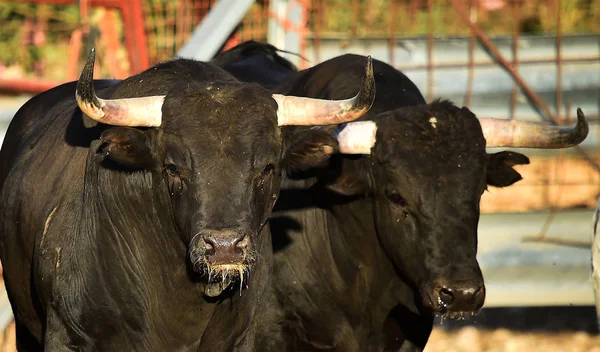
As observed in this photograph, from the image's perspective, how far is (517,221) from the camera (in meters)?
8.45

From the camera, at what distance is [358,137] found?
6.45m

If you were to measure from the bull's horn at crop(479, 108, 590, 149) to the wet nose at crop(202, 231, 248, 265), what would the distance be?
2.14 m

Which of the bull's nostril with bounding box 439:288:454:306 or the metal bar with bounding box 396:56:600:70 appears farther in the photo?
the metal bar with bounding box 396:56:600:70

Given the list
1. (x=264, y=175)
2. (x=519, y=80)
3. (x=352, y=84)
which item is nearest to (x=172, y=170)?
(x=264, y=175)

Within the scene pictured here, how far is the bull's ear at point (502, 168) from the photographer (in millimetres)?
6527

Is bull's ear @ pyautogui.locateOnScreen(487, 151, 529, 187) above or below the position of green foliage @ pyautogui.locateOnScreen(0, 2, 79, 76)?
above

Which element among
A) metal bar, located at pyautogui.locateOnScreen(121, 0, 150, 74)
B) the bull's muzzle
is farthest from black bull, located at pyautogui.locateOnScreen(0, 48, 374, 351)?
metal bar, located at pyautogui.locateOnScreen(121, 0, 150, 74)

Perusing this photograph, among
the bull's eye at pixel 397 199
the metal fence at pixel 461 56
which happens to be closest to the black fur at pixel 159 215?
the bull's eye at pixel 397 199

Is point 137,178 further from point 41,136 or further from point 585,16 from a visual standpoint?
point 585,16

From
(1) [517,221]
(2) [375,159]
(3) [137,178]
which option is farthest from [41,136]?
(1) [517,221]

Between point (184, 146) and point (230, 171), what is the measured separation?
0.23 meters

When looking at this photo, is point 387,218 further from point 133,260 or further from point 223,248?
point 223,248

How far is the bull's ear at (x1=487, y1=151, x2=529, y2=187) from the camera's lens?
6527mm

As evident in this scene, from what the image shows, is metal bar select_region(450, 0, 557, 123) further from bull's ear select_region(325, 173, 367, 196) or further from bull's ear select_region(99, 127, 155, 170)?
bull's ear select_region(99, 127, 155, 170)
